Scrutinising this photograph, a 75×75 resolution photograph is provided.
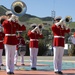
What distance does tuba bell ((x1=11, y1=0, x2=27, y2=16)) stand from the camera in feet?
37.9

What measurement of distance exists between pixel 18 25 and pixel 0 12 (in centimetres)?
3960

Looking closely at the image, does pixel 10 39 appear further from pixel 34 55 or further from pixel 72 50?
pixel 72 50

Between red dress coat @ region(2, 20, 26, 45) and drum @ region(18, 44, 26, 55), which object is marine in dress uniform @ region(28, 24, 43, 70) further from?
red dress coat @ region(2, 20, 26, 45)

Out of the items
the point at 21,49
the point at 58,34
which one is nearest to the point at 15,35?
the point at 58,34

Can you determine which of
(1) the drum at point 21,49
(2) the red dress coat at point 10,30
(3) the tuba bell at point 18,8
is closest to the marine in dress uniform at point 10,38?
(2) the red dress coat at point 10,30

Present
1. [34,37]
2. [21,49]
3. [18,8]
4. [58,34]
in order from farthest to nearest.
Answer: [21,49] < [34,37] < [58,34] < [18,8]

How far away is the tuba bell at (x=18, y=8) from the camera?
37.9 feet

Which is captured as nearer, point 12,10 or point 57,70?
point 12,10

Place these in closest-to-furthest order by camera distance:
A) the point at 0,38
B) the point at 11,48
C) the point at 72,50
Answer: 1. the point at 11,48
2. the point at 0,38
3. the point at 72,50

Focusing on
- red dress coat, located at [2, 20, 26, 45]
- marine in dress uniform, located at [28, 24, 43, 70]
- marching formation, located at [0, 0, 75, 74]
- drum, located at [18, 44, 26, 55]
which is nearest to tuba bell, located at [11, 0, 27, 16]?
marching formation, located at [0, 0, 75, 74]

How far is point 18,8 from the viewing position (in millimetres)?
11773

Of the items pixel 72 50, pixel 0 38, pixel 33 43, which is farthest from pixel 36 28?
pixel 72 50

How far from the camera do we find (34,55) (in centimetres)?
1417

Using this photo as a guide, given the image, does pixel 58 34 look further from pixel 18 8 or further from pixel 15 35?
pixel 18 8
